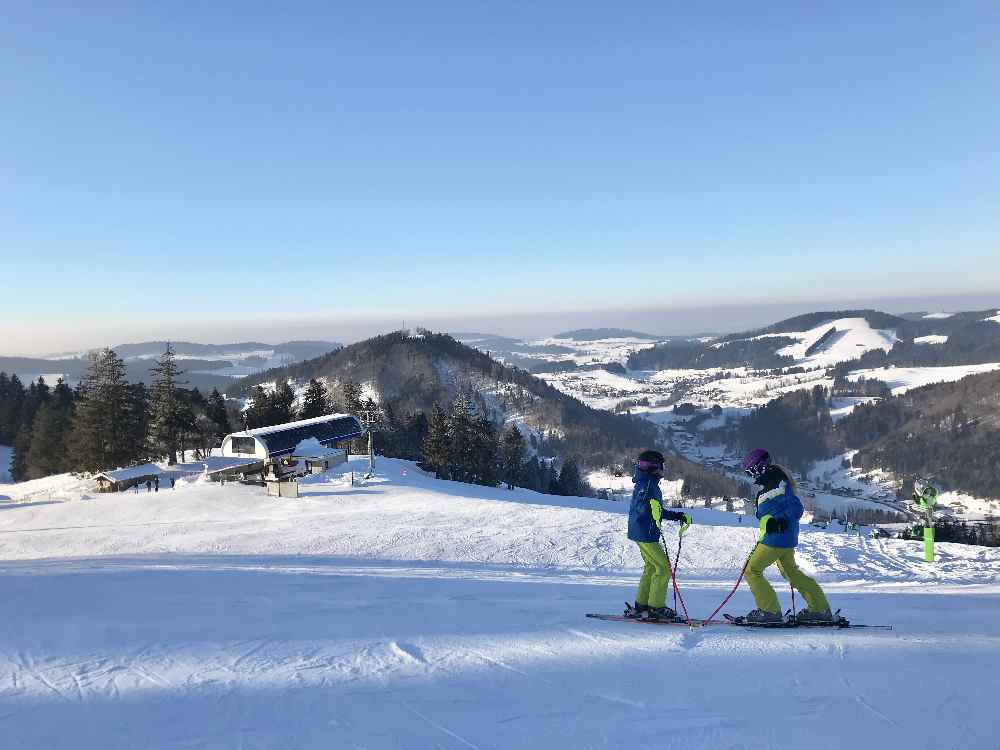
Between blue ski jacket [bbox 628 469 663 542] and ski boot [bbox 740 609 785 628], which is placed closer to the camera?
ski boot [bbox 740 609 785 628]

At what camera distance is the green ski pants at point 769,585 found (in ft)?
25.0

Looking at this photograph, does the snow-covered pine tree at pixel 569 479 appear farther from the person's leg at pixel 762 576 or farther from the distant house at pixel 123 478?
the person's leg at pixel 762 576

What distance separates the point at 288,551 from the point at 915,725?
45.5 feet

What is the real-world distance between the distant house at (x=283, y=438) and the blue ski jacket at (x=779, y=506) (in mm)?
41864

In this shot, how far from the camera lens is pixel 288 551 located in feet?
49.7

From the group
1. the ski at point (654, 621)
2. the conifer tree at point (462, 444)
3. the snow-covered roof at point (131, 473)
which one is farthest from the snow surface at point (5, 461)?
the ski at point (654, 621)

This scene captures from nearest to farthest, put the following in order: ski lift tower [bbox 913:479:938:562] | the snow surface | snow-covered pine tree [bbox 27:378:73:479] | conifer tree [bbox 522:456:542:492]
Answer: ski lift tower [bbox 913:479:938:562]
snow-covered pine tree [bbox 27:378:73:479]
the snow surface
conifer tree [bbox 522:456:542:492]

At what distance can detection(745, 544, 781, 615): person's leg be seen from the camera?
7.62 m

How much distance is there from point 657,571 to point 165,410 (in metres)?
47.7

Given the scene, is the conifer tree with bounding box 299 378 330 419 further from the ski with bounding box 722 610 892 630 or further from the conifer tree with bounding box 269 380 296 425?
the ski with bounding box 722 610 892 630

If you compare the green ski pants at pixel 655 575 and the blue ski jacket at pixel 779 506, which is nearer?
the blue ski jacket at pixel 779 506

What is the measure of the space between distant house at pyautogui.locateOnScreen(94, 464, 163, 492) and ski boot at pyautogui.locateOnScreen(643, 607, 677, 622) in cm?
3986

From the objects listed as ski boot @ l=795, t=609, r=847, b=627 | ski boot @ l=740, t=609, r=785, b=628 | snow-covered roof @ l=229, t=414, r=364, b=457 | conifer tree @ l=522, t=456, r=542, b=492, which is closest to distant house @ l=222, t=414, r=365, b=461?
snow-covered roof @ l=229, t=414, r=364, b=457

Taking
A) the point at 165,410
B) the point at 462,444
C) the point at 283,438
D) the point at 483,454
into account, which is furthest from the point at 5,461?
the point at 483,454
